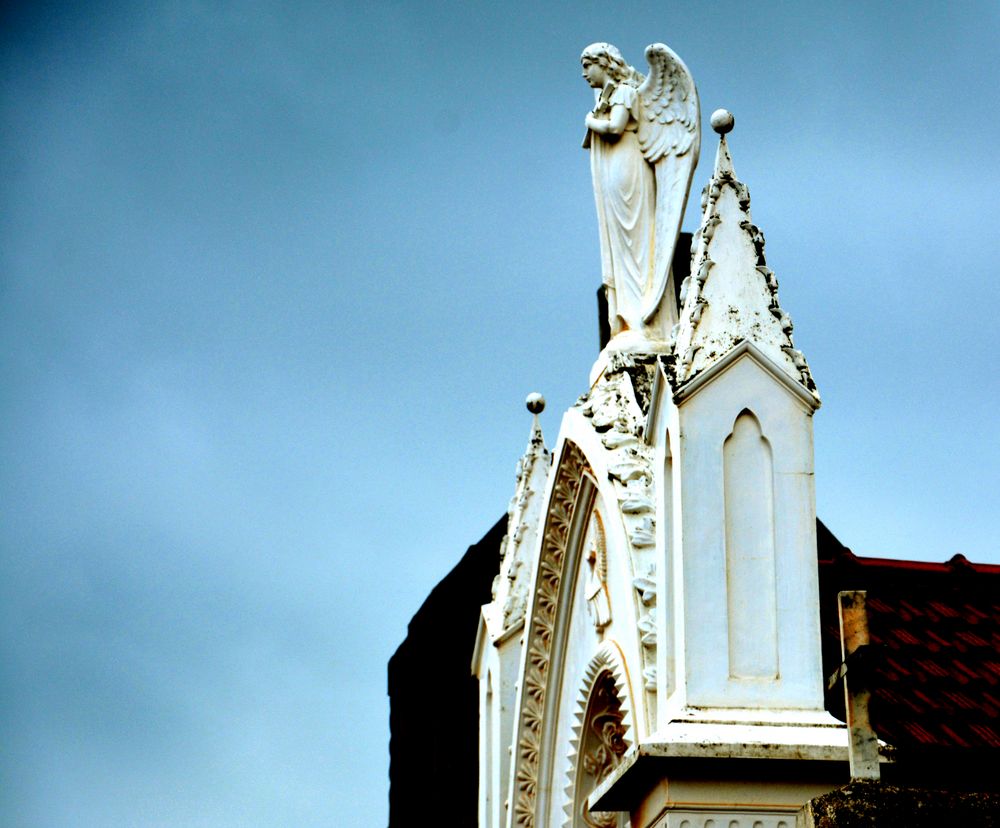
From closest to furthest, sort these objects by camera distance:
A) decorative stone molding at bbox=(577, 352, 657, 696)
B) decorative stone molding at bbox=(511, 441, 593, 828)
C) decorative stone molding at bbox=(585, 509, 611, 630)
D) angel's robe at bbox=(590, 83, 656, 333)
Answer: decorative stone molding at bbox=(577, 352, 657, 696)
decorative stone molding at bbox=(585, 509, 611, 630)
angel's robe at bbox=(590, 83, 656, 333)
decorative stone molding at bbox=(511, 441, 593, 828)

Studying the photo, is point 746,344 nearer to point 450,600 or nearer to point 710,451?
point 710,451

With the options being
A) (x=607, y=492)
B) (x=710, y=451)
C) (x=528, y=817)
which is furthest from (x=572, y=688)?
(x=710, y=451)

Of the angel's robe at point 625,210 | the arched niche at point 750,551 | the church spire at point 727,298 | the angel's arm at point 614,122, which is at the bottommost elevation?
the arched niche at point 750,551

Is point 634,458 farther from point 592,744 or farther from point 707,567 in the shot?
point 592,744

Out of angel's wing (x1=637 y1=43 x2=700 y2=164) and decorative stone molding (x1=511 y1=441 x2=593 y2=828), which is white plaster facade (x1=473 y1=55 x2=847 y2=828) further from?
angel's wing (x1=637 y1=43 x2=700 y2=164)

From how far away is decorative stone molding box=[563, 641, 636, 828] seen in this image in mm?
17344

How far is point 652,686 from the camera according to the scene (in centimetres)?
1466

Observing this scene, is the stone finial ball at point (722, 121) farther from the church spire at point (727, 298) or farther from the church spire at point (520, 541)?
the church spire at point (520, 541)

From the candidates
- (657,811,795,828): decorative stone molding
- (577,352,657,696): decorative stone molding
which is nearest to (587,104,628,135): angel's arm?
(577,352,657,696): decorative stone molding

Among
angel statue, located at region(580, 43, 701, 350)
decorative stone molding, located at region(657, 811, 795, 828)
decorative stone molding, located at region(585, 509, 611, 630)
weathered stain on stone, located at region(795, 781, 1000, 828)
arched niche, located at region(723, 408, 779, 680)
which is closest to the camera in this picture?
weathered stain on stone, located at region(795, 781, 1000, 828)

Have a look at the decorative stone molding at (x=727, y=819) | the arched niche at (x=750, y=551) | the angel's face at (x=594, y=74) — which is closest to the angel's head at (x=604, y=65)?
the angel's face at (x=594, y=74)

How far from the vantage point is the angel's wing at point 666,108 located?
1820 cm

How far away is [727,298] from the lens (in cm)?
1457

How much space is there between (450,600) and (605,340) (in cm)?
705
